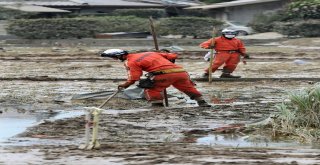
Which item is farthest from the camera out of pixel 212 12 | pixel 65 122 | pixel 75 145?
pixel 212 12

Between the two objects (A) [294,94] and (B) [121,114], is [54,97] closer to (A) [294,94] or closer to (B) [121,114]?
(B) [121,114]

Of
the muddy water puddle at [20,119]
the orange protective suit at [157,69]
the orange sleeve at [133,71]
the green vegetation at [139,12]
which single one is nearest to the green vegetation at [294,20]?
the green vegetation at [139,12]

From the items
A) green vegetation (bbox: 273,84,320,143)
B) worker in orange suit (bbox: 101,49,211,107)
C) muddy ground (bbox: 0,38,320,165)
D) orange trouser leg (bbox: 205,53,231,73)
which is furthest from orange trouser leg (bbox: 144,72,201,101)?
orange trouser leg (bbox: 205,53,231,73)

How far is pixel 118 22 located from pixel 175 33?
3324mm

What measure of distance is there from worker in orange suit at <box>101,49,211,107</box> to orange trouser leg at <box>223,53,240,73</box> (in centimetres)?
519

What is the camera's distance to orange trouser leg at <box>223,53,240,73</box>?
18609mm

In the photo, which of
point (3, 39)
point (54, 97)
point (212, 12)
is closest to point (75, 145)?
point (54, 97)

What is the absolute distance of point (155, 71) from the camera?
42.4 ft

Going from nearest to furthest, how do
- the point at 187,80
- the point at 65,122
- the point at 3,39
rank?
1. the point at 65,122
2. the point at 187,80
3. the point at 3,39

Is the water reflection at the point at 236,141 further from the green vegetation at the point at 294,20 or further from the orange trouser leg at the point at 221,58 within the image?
the green vegetation at the point at 294,20

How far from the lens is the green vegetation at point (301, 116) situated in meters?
9.95

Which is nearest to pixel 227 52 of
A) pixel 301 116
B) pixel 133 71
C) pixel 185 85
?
pixel 185 85

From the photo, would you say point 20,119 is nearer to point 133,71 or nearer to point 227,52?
point 133,71

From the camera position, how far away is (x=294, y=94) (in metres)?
10.3
